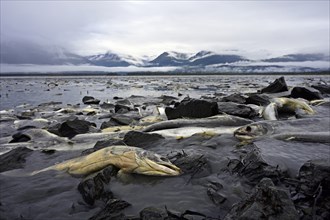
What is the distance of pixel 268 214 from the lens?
2.84 m

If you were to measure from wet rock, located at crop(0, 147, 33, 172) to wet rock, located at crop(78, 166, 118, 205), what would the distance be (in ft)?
7.06

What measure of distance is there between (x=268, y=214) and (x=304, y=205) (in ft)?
3.22

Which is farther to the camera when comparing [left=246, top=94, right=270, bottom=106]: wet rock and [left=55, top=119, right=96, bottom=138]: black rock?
[left=246, top=94, right=270, bottom=106]: wet rock

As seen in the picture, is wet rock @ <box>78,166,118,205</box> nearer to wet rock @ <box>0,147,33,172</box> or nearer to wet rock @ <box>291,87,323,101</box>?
wet rock @ <box>0,147,33,172</box>

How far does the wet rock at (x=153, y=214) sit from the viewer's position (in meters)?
3.33

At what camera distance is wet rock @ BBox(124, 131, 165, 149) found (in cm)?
684

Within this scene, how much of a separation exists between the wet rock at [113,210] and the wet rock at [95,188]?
31 cm

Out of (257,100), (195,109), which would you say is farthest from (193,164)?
(257,100)

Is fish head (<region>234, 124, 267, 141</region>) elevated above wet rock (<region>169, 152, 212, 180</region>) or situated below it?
above

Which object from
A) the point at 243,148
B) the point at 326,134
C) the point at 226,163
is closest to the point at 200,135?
the point at 243,148

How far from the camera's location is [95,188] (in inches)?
169

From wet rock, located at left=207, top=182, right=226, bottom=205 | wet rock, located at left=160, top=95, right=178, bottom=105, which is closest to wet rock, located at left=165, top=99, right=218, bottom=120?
wet rock, located at left=207, top=182, right=226, bottom=205

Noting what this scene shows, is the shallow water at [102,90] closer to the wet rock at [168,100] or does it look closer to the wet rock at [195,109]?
the wet rock at [168,100]

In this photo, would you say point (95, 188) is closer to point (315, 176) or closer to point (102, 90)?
point (315, 176)
